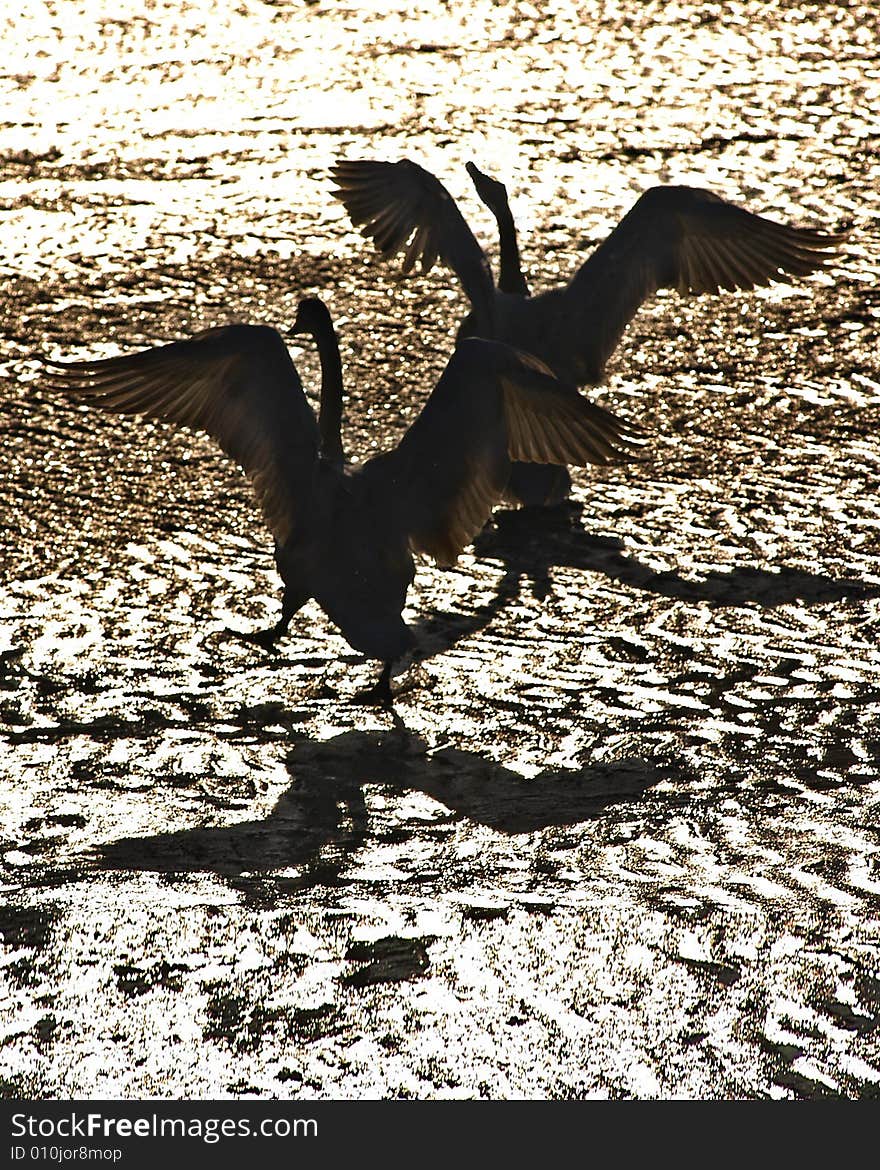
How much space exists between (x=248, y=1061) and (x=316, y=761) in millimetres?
1612

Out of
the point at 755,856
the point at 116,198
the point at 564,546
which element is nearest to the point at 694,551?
the point at 564,546

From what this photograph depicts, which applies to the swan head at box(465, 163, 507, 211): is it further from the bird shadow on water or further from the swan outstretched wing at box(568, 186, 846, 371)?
the bird shadow on water

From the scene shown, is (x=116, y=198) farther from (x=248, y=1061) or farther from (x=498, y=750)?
(x=248, y=1061)

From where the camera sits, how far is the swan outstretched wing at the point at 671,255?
8227 millimetres

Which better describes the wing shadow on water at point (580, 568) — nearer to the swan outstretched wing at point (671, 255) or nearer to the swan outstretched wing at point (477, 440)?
the swan outstretched wing at point (477, 440)

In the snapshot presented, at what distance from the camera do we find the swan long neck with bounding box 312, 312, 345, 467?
6980 millimetres

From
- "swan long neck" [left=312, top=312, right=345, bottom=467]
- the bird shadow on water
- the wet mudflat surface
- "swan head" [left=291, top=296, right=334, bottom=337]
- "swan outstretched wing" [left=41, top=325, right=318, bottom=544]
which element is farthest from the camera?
the bird shadow on water

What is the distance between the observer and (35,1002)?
5.04 meters

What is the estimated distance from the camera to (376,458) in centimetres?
667

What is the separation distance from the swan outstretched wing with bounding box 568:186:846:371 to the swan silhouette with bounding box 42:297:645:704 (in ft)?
5.95

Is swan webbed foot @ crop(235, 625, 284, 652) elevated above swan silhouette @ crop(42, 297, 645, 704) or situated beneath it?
situated beneath

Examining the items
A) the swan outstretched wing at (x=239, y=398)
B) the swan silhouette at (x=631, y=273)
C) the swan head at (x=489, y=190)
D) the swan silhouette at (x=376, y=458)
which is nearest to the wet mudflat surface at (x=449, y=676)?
the swan silhouette at (x=376, y=458)

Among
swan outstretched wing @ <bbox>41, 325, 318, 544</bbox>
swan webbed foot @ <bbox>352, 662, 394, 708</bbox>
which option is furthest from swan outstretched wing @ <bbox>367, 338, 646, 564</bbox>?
swan webbed foot @ <bbox>352, 662, 394, 708</bbox>

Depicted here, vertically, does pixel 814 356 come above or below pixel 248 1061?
above
